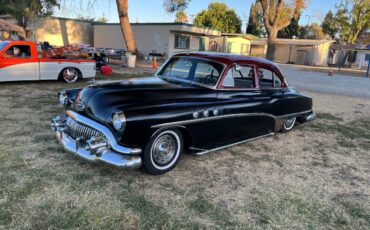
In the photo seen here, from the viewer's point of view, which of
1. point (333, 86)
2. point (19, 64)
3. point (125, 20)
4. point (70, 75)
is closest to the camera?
point (19, 64)

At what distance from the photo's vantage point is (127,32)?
20219 millimetres

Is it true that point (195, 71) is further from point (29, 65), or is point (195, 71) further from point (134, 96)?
point (29, 65)

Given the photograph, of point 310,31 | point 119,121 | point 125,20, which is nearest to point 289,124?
point 119,121

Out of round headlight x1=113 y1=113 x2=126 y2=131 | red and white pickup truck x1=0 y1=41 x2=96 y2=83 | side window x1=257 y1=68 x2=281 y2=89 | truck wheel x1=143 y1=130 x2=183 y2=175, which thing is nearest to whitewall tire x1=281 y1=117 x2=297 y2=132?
side window x1=257 y1=68 x2=281 y2=89

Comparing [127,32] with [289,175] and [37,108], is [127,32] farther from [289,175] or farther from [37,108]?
[289,175]

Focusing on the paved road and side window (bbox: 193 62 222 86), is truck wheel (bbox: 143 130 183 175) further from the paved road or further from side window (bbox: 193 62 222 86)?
the paved road

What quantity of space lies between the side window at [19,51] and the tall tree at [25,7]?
15.6m

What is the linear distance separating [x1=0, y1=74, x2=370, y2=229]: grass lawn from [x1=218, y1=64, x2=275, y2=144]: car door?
15.5 inches

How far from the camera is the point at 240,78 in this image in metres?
5.12

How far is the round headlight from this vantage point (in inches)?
137

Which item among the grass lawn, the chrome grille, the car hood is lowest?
the grass lawn

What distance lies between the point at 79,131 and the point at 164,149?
111cm

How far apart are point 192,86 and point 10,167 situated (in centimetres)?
267

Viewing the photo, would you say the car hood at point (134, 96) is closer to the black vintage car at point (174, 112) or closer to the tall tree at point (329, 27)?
the black vintage car at point (174, 112)
